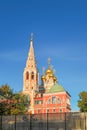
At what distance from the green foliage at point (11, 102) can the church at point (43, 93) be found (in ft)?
12.8

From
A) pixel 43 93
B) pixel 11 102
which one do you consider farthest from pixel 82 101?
pixel 43 93

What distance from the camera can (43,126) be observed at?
33344mm

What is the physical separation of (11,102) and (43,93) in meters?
40.4

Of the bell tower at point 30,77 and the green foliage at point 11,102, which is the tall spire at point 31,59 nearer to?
the bell tower at point 30,77

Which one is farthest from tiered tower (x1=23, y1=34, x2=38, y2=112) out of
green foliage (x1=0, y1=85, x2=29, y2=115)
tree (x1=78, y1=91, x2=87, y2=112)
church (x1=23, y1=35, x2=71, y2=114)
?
tree (x1=78, y1=91, x2=87, y2=112)

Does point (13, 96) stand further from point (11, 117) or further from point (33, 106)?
point (11, 117)

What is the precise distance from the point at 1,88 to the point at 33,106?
19.5m

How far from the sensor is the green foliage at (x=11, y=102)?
67.4 meters

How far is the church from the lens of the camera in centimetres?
10212

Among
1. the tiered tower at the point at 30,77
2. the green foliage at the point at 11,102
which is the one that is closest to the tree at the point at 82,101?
the green foliage at the point at 11,102

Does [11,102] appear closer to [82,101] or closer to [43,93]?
[82,101]

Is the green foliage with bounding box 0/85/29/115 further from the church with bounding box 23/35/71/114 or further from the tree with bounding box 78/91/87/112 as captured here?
the tree with bounding box 78/91/87/112

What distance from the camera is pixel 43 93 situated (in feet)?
371

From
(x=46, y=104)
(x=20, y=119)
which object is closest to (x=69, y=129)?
(x=20, y=119)
